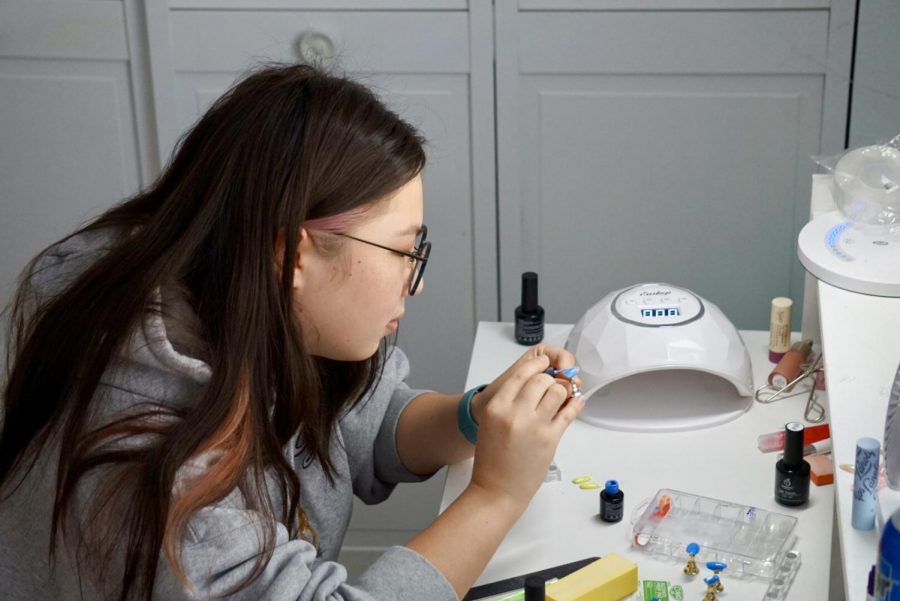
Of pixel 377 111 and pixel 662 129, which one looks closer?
pixel 377 111

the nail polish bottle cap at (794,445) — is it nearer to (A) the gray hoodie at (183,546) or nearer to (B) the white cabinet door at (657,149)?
(A) the gray hoodie at (183,546)

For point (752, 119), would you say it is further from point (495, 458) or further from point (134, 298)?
point (134, 298)

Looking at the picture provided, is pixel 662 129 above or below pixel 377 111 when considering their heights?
below

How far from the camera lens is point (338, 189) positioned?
3.43 ft

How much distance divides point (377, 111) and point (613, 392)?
59cm

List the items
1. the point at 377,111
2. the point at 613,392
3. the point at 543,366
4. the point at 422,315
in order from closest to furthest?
the point at 377,111
the point at 543,366
the point at 613,392
the point at 422,315

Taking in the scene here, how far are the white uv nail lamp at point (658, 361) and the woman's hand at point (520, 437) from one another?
0.81 feet

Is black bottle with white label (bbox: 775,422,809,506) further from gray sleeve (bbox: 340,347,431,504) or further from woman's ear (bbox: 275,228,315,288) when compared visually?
woman's ear (bbox: 275,228,315,288)

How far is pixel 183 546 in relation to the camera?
0.96m

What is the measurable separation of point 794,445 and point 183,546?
66cm

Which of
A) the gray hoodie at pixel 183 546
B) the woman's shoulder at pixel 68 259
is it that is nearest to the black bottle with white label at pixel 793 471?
the gray hoodie at pixel 183 546

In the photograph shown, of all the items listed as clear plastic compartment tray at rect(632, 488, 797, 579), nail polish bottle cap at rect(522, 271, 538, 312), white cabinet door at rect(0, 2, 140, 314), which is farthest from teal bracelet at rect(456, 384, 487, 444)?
white cabinet door at rect(0, 2, 140, 314)

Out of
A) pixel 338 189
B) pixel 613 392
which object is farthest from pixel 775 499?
pixel 338 189

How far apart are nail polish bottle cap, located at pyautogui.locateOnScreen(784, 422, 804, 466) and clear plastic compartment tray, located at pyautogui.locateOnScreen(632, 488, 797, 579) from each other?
63 mm
